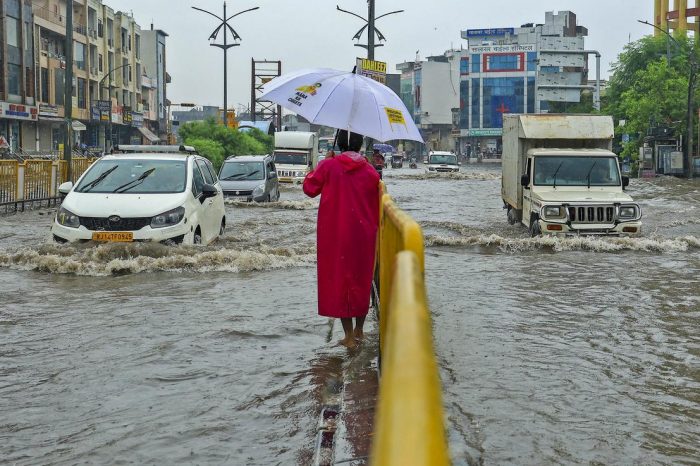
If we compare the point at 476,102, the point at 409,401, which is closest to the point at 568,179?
the point at 409,401

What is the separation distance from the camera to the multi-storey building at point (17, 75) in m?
53.4

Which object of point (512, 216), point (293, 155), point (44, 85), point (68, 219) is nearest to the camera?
point (68, 219)

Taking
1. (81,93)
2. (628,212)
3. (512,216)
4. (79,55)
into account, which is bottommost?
(512,216)

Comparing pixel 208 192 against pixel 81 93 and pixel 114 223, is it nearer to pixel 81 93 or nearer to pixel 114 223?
pixel 114 223

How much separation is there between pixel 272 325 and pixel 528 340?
7.33 feet

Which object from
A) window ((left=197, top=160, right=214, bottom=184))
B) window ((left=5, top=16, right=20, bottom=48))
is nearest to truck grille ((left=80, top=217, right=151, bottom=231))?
window ((left=197, top=160, right=214, bottom=184))

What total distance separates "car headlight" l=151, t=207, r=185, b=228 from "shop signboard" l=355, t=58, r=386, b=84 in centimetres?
931

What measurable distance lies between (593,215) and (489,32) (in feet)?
411

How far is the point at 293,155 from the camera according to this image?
40500mm

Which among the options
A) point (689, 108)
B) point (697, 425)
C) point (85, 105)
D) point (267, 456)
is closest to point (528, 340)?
point (697, 425)

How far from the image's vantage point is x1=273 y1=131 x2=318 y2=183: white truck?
3997 cm

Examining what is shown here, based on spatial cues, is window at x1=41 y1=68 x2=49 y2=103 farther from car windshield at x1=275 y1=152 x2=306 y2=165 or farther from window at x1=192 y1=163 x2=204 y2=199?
window at x1=192 y1=163 x2=204 y2=199

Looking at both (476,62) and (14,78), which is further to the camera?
(476,62)

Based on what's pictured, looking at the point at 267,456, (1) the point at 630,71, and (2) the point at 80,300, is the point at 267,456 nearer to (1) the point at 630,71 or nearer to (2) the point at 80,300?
(2) the point at 80,300
